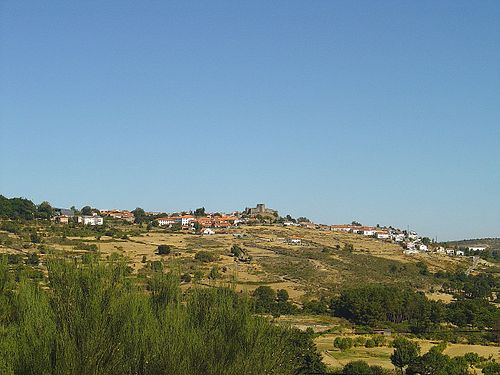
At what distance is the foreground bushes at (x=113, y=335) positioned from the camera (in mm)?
7758

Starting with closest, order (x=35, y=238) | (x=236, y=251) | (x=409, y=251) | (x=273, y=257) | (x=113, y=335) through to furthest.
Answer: (x=113, y=335) < (x=35, y=238) < (x=236, y=251) < (x=273, y=257) < (x=409, y=251)

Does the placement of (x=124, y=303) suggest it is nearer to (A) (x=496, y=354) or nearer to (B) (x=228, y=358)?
(B) (x=228, y=358)

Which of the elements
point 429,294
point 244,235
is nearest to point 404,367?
point 429,294

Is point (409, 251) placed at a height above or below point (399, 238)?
below

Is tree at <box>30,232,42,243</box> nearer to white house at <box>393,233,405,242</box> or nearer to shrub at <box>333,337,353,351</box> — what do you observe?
shrub at <box>333,337,353,351</box>

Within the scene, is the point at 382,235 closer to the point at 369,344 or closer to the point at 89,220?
the point at 89,220

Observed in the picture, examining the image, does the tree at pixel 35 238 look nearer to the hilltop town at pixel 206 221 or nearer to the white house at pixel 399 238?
the hilltop town at pixel 206 221

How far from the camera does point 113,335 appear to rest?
833cm

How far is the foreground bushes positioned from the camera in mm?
7758

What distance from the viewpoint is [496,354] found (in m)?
37.2

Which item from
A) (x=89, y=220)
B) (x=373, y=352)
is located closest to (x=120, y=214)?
(x=89, y=220)

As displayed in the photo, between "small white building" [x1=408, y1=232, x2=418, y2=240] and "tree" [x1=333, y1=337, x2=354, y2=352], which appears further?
"small white building" [x1=408, y1=232, x2=418, y2=240]

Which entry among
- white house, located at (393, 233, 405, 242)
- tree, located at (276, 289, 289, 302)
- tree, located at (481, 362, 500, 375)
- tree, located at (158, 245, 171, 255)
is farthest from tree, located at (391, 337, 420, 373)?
white house, located at (393, 233, 405, 242)

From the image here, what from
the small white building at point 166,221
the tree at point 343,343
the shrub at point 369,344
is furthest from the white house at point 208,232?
the tree at point 343,343
